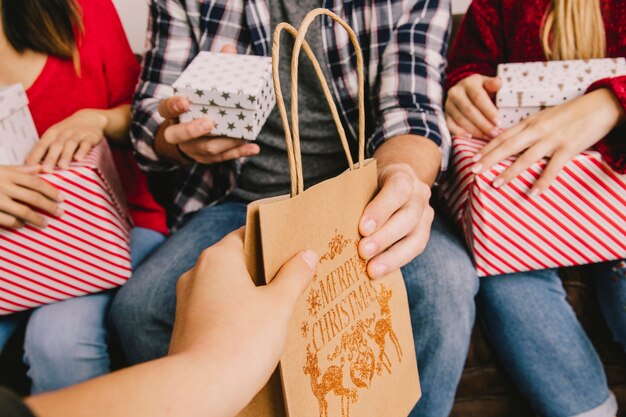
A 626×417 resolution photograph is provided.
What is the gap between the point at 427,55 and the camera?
0.93 m

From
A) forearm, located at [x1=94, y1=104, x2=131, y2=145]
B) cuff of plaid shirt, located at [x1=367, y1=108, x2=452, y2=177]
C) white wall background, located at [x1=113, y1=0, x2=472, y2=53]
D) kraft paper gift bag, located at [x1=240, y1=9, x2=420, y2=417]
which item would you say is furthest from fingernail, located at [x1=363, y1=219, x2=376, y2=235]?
white wall background, located at [x1=113, y1=0, x2=472, y2=53]

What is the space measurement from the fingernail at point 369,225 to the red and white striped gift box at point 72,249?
469 mm

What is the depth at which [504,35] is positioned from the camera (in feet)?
3.41

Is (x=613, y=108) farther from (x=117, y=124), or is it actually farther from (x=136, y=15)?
(x=136, y=15)

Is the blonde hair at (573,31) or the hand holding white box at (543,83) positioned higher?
the blonde hair at (573,31)

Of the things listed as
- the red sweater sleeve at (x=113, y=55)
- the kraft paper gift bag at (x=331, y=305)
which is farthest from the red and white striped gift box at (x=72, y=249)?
the kraft paper gift bag at (x=331, y=305)

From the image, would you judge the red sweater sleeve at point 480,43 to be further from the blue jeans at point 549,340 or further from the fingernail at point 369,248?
the fingernail at point 369,248

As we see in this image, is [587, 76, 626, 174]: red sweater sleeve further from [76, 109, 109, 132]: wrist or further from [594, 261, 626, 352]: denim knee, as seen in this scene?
[76, 109, 109, 132]: wrist

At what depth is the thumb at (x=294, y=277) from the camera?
43 centimetres

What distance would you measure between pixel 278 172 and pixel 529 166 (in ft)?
1.56

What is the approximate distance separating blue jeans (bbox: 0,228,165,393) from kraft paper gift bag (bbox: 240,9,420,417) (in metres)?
0.50

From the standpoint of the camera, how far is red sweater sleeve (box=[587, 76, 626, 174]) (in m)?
0.74

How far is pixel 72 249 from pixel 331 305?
52 centimetres

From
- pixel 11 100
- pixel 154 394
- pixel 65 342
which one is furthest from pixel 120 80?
pixel 154 394
